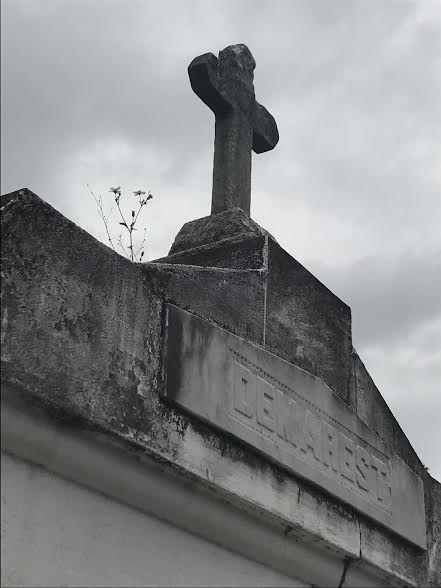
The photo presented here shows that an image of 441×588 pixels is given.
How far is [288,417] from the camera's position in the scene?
12.0 ft

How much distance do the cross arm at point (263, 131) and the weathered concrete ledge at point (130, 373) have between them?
3.52 ft

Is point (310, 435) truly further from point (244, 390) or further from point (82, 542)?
point (82, 542)

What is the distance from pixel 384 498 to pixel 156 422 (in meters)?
1.50

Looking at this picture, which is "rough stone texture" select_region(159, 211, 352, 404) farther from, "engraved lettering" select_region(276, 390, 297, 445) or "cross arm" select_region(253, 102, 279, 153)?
"cross arm" select_region(253, 102, 279, 153)

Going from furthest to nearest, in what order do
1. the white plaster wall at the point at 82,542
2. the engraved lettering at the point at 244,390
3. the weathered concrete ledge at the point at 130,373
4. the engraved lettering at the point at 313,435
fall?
the engraved lettering at the point at 313,435 → the engraved lettering at the point at 244,390 → the weathered concrete ledge at the point at 130,373 → the white plaster wall at the point at 82,542

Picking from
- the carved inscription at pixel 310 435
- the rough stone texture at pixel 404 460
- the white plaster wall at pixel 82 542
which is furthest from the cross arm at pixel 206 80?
the white plaster wall at pixel 82 542

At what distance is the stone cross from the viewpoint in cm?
448

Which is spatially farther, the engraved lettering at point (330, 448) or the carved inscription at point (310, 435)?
the engraved lettering at point (330, 448)

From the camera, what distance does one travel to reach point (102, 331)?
300cm

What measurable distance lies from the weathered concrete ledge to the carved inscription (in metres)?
0.12

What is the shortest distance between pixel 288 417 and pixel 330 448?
1.02ft

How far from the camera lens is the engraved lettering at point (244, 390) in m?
3.42

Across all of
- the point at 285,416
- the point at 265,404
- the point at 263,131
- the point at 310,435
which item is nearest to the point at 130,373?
the point at 265,404

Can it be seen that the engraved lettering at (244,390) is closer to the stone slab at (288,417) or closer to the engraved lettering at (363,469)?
the stone slab at (288,417)
